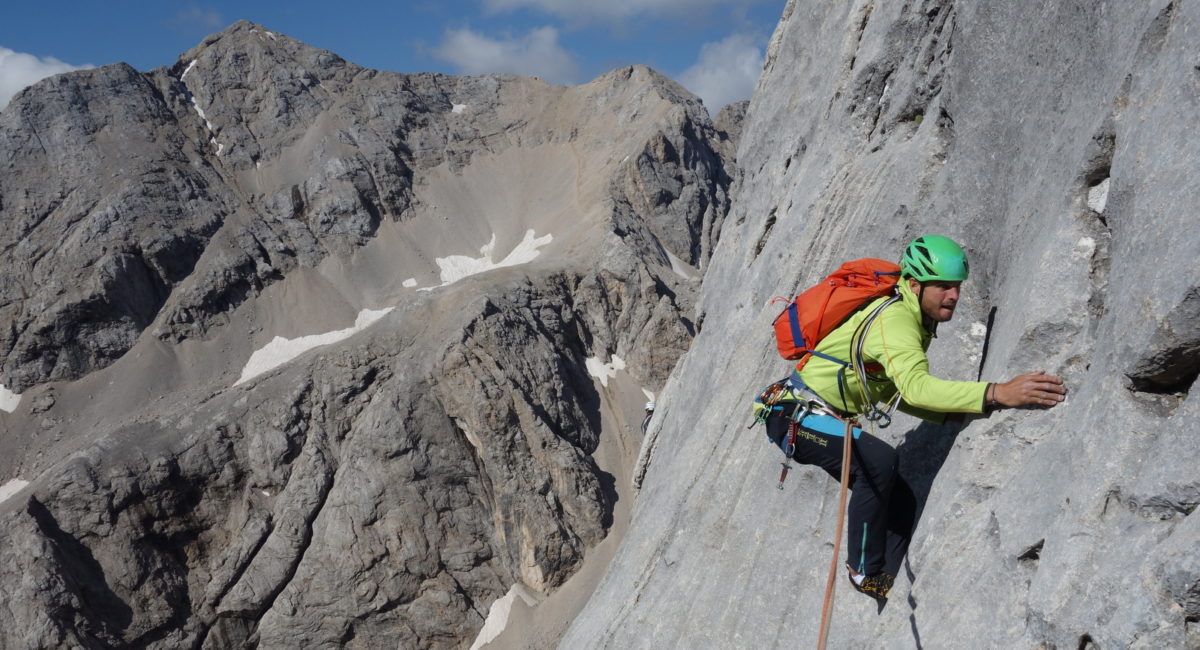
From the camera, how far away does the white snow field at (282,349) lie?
6056cm

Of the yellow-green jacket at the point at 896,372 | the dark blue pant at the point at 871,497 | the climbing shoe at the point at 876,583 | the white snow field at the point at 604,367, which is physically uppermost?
the yellow-green jacket at the point at 896,372

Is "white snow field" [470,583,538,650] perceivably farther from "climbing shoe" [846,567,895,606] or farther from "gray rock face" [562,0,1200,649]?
"climbing shoe" [846,567,895,606]

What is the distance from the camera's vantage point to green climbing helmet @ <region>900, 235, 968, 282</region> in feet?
19.3

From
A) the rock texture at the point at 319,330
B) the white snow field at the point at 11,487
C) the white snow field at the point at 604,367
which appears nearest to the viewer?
the rock texture at the point at 319,330

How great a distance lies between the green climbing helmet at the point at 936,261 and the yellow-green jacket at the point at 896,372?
21cm

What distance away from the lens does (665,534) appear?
40.3 ft

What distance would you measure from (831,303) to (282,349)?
62413 millimetres

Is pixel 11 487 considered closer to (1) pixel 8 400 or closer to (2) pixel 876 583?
(1) pixel 8 400

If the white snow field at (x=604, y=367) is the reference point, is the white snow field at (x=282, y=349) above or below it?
above

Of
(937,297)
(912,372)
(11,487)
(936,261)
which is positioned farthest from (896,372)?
(11,487)

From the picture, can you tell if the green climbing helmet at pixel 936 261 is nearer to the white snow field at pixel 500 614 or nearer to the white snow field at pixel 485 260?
the white snow field at pixel 500 614

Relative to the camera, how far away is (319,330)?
6444 cm

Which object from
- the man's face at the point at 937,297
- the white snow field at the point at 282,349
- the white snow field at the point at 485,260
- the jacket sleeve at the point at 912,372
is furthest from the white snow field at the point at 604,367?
the jacket sleeve at the point at 912,372

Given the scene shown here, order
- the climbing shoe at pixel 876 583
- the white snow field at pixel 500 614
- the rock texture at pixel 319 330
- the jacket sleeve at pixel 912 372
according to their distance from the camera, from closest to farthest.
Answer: the jacket sleeve at pixel 912 372
the climbing shoe at pixel 876 583
the white snow field at pixel 500 614
the rock texture at pixel 319 330
